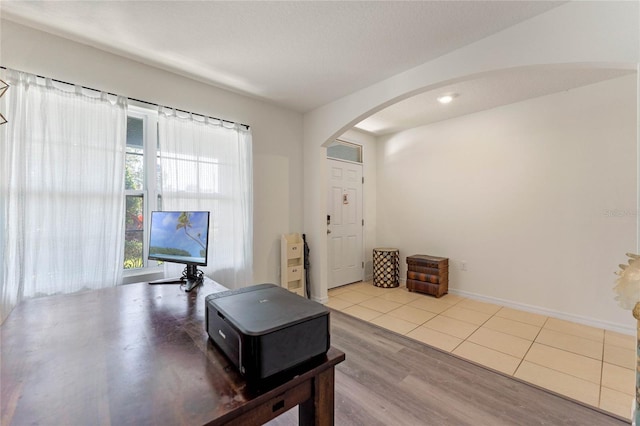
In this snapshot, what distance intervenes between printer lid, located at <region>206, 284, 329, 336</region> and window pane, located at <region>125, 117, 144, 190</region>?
196 cm

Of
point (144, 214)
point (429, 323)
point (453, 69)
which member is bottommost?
point (429, 323)

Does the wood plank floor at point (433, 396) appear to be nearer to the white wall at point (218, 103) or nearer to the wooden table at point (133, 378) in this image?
the wooden table at point (133, 378)

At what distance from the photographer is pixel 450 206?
3.81m

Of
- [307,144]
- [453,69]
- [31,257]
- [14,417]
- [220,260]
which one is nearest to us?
[14,417]

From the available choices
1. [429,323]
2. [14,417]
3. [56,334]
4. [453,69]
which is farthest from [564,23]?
[56,334]

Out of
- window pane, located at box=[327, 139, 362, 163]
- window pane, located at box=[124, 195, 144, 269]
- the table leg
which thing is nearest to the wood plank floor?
the table leg

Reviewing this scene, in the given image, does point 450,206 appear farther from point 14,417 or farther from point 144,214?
point 14,417

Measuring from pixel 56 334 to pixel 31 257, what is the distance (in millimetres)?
1327

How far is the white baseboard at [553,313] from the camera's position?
2570mm

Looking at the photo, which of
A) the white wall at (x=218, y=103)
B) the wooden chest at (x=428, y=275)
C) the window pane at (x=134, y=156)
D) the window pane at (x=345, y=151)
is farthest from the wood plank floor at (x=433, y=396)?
the window pane at (x=345, y=151)

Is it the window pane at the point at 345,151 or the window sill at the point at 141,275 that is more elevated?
the window pane at the point at 345,151

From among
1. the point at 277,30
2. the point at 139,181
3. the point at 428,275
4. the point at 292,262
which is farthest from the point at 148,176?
the point at 428,275

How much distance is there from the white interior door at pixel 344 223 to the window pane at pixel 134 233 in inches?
94.7

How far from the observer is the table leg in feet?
2.60
